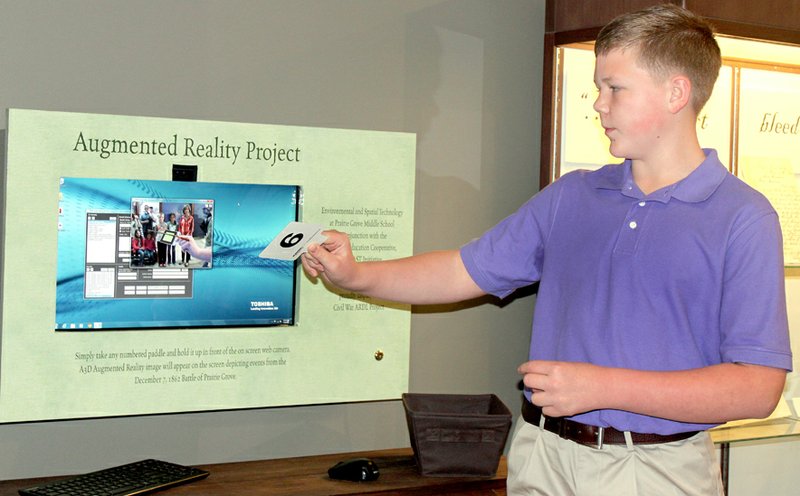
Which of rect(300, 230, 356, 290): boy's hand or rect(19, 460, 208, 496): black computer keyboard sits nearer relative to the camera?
rect(300, 230, 356, 290): boy's hand

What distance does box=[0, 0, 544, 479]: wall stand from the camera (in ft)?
8.55

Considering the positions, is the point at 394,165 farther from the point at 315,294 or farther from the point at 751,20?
the point at 751,20

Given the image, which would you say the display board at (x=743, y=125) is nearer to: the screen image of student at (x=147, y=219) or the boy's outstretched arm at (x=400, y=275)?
the boy's outstretched arm at (x=400, y=275)

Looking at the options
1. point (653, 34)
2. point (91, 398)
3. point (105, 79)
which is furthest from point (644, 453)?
point (105, 79)

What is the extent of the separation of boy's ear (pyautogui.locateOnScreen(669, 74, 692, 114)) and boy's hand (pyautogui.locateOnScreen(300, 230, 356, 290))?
83cm

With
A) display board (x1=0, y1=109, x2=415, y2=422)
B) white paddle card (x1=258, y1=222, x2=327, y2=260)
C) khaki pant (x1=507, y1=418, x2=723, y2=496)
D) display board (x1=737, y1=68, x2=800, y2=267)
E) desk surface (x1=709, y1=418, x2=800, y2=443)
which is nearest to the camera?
khaki pant (x1=507, y1=418, x2=723, y2=496)

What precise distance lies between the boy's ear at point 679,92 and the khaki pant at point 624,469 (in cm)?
71

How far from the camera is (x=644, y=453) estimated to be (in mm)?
1849

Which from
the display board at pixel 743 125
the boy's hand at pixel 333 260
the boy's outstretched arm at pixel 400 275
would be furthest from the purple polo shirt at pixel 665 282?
the display board at pixel 743 125

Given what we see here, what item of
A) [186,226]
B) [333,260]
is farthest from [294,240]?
[186,226]

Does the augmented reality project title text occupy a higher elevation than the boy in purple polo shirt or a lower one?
higher

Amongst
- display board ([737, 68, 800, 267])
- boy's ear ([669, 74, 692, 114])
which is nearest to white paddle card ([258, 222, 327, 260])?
boy's ear ([669, 74, 692, 114])

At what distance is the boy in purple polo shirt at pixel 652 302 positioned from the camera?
5.60 ft

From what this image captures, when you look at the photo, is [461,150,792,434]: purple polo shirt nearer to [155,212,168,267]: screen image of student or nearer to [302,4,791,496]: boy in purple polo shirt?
[302,4,791,496]: boy in purple polo shirt
